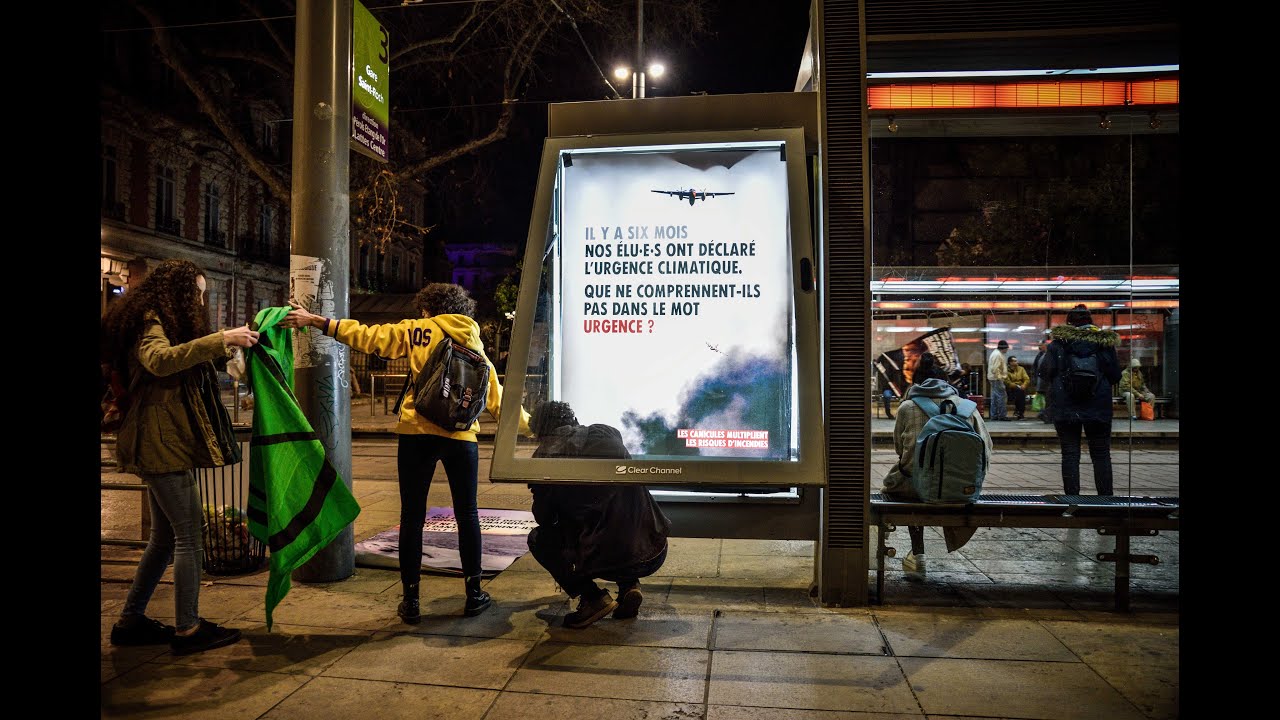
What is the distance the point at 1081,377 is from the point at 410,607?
211 inches

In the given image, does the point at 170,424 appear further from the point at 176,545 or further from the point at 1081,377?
the point at 1081,377

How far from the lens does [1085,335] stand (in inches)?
256

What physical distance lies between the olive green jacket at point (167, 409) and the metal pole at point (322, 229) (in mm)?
1076

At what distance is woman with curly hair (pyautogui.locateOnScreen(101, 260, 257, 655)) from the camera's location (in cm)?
356

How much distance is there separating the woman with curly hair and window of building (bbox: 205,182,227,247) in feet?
113

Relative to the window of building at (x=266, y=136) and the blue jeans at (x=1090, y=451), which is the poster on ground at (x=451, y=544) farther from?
the window of building at (x=266, y=136)

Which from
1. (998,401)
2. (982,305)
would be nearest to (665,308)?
(982,305)

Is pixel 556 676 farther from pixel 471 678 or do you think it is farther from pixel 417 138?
pixel 417 138

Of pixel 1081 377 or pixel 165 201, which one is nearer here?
pixel 1081 377

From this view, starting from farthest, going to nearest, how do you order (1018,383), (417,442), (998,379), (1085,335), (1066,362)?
(998,379)
(1018,383)
(1085,335)
(1066,362)
(417,442)

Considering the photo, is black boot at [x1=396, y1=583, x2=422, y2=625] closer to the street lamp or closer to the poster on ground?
the poster on ground

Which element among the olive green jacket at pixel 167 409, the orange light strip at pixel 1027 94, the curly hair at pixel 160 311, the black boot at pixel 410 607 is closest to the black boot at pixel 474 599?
the black boot at pixel 410 607

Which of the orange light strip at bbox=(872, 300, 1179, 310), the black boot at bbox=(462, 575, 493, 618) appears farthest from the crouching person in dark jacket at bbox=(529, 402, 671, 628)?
the orange light strip at bbox=(872, 300, 1179, 310)

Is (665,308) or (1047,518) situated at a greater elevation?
(665,308)
